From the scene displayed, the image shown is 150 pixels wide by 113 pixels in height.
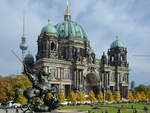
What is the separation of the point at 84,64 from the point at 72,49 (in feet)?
29.1

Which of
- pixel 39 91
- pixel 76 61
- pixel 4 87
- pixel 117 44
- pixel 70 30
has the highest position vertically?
pixel 70 30

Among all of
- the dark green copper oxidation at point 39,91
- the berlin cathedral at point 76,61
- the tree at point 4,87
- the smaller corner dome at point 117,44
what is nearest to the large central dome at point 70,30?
the berlin cathedral at point 76,61

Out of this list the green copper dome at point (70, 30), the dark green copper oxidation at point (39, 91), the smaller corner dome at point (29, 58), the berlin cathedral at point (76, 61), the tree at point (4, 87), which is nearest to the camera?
the dark green copper oxidation at point (39, 91)

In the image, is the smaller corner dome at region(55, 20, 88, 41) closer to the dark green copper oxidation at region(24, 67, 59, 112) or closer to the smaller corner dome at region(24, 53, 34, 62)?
the smaller corner dome at region(24, 53, 34, 62)

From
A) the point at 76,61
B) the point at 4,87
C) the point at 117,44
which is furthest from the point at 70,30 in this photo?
the point at 4,87

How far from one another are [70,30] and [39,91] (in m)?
77.3

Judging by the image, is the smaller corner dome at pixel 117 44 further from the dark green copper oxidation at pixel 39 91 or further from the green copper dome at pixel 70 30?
the dark green copper oxidation at pixel 39 91

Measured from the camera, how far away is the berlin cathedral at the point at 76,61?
8719 cm

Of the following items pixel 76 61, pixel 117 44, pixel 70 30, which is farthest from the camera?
pixel 117 44

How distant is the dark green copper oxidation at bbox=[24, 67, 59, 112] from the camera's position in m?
25.9

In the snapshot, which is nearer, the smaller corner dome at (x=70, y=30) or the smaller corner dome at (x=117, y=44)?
the smaller corner dome at (x=70, y=30)

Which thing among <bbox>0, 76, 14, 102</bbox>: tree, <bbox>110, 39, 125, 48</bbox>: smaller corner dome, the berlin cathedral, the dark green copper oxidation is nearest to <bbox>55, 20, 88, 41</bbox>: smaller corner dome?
the berlin cathedral

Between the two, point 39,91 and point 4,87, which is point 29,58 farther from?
point 39,91

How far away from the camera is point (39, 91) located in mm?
26891
